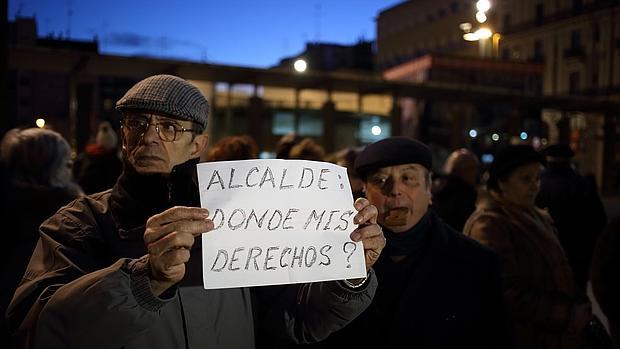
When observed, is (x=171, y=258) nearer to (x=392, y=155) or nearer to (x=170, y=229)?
(x=170, y=229)

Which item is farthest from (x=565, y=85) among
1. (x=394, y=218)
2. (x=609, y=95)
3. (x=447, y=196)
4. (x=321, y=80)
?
(x=394, y=218)

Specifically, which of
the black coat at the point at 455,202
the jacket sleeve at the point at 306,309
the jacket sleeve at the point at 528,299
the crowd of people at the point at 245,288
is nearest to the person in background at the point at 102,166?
the crowd of people at the point at 245,288

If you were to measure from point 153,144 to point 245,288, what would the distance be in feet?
1.93

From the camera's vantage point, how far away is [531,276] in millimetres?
3398

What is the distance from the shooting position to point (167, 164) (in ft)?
6.19

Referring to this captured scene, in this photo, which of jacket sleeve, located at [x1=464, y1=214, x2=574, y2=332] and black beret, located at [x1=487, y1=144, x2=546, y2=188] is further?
black beret, located at [x1=487, y1=144, x2=546, y2=188]

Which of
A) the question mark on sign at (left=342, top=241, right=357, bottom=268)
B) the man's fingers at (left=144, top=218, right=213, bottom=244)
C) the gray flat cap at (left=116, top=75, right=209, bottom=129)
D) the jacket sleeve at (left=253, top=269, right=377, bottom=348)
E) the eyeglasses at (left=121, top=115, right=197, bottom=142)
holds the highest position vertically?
the gray flat cap at (left=116, top=75, right=209, bottom=129)

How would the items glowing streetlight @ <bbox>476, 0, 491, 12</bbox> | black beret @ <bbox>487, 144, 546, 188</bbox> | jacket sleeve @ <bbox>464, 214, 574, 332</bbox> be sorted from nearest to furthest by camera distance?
jacket sleeve @ <bbox>464, 214, 574, 332</bbox>
black beret @ <bbox>487, 144, 546, 188</bbox>
glowing streetlight @ <bbox>476, 0, 491, 12</bbox>

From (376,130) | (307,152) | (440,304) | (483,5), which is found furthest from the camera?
(376,130)

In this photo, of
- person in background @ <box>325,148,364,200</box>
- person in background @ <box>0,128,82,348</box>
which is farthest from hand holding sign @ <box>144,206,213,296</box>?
person in background @ <box>325,148,364,200</box>

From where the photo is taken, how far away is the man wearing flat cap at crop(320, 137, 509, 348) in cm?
269

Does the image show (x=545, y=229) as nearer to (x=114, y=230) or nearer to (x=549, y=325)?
(x=549, y=325)

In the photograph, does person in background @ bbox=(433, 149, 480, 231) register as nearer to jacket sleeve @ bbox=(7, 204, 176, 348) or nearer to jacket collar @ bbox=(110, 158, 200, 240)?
jacket collar @ bbox=(110, 158, 200, 240)

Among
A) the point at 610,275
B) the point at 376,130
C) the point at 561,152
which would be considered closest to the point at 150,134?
the point at 610,275
